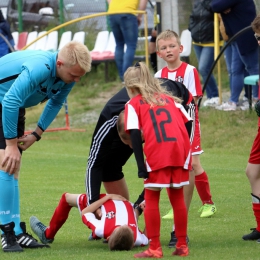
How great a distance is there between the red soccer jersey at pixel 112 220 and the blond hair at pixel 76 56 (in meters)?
1.14

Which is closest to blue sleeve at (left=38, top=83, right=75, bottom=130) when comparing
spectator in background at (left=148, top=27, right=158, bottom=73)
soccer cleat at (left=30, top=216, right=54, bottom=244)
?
soccer cleat at (left=30, top=216, right=54, bottom=244)

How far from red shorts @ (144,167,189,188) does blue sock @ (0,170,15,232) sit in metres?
1.21

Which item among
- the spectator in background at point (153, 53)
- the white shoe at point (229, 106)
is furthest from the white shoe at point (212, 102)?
the spectator in background at point (153, 53)

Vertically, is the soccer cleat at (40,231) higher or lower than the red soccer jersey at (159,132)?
lower

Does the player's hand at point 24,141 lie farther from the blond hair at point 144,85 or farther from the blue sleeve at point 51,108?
the blond hair at point 144,85

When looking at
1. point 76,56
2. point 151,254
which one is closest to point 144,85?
point 76,56

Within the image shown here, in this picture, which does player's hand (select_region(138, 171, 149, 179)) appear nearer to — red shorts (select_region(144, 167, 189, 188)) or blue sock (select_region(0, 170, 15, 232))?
red shorts (select_region(144, 167, 189, 188))

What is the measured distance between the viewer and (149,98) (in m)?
5.87

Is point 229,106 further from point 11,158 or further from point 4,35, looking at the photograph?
point 11,158

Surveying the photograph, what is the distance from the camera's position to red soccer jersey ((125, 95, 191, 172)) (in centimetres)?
575

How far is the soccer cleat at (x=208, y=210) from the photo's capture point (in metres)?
7.98

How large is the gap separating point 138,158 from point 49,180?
4909mm

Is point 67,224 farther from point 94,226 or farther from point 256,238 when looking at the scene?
point 256,238

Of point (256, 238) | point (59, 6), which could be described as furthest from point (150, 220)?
point (59, 6)
